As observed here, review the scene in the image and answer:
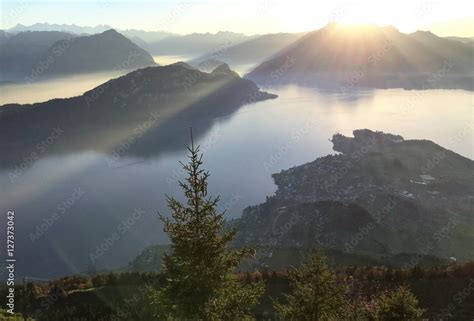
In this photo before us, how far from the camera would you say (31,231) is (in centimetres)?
11412

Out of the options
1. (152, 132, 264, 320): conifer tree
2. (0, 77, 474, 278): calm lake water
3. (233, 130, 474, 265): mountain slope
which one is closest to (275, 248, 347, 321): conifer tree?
(152, 132, 264, 320): conifer tree

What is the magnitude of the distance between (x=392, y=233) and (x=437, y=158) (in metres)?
68.9

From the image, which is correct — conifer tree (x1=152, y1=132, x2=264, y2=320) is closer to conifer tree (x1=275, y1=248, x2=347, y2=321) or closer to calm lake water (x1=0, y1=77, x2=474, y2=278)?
conifer tree (x1=275, y1=248, x2=347, y2=321)

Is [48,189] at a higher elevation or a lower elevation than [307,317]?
lower

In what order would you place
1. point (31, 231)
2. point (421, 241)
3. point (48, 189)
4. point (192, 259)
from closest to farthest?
1. point (192, 259)
2. point (421, 241)
3. point (31, 231)
4. point (48, 189)

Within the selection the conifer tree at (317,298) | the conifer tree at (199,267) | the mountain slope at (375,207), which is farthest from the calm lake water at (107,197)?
the conifer tree at (199,267)

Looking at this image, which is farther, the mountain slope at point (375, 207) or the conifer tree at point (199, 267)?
the mountain slope at point (375, 207)

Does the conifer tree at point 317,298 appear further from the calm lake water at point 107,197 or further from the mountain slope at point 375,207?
the calm lake water at point 107,197

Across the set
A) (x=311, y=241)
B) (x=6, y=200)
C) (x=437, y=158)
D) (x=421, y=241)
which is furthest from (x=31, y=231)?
(x=437, y=158)

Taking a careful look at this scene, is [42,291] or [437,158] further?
[437,158]

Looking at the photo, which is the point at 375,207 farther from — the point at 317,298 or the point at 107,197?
the point at 107,197

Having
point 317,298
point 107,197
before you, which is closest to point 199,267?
point 317,298

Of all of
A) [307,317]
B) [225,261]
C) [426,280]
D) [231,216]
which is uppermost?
[225,261]

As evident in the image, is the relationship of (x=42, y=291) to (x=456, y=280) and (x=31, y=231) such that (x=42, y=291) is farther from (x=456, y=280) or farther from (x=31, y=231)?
(x=31, y=231)
